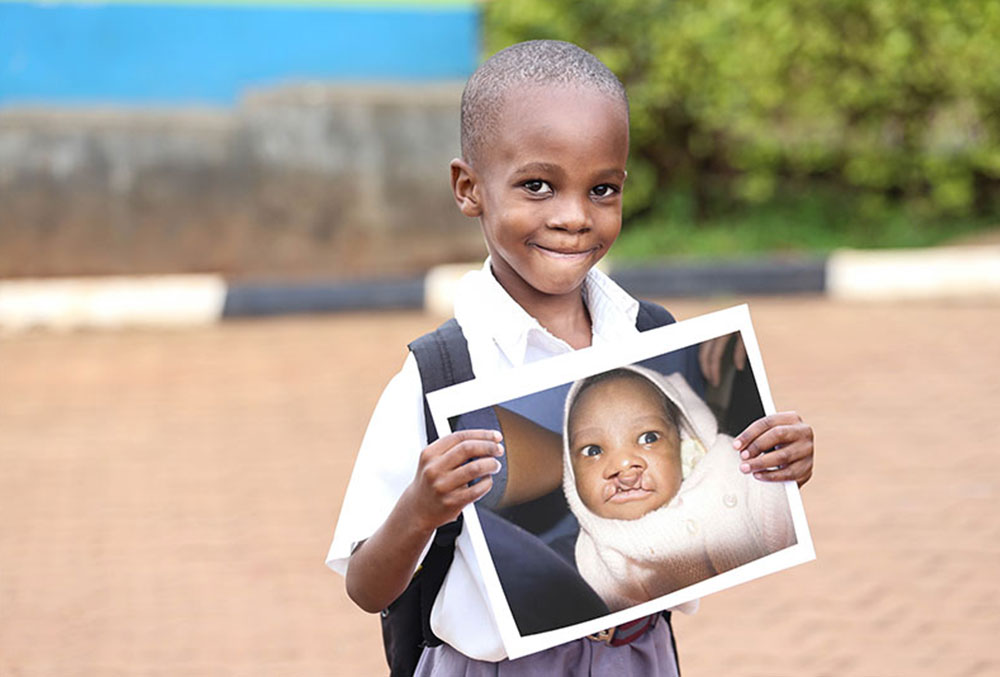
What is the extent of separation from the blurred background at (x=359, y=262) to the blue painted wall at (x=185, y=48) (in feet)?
0.06

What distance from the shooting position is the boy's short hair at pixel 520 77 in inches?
70.3

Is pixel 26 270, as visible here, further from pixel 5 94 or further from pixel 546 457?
pixel 546 457

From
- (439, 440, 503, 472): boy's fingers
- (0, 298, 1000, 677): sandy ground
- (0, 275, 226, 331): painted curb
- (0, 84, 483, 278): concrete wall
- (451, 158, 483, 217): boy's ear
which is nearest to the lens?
(439, 440, 503, 472): boy's fingers

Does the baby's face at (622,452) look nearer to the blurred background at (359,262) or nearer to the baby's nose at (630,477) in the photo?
the baby's nose at (630,477)

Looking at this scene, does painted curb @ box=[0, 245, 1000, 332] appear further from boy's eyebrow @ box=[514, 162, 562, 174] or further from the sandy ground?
boy's eyebrow @ box=[514, 162, 562, 174]

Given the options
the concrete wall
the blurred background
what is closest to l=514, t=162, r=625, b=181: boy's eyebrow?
the blurred background

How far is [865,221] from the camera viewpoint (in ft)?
34.2

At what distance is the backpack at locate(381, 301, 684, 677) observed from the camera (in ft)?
5.89

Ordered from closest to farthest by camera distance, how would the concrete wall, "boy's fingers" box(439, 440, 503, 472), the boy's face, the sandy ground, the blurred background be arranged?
"boy's fingers" box(439, 440, 503, 472)
the boy's face
the sandy ground
the blurred background
the concrete wall

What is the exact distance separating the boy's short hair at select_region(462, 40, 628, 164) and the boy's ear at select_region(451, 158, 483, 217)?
0.04ft

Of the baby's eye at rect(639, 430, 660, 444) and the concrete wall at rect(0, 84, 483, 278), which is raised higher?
the concrete wall at rect(0, 84, 483, 278)

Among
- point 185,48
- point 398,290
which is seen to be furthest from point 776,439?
point 185,48

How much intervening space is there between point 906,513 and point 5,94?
23.1 feet

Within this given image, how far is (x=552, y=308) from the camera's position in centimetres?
190
